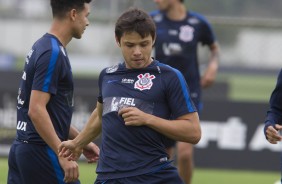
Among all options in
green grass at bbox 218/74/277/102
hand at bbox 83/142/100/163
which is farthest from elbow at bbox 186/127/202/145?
green grass at bbox 218/74/277/102

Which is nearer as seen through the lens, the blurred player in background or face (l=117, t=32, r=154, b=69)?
face (l=117, t=32, r=154, b=69)

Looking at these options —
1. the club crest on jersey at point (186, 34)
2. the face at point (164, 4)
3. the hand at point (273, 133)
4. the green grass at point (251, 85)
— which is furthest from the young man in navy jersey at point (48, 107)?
the green grass at point (251, 85)

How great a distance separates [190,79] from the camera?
1067 cm

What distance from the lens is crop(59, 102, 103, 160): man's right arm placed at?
622cm

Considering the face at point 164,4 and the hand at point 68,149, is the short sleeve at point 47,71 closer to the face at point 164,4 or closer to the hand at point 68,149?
the hand at point 68,149

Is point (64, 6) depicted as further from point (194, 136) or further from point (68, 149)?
point (194, 136)

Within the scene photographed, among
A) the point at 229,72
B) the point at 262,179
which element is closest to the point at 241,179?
the point at 262,179

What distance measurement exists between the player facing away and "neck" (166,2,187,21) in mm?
4975

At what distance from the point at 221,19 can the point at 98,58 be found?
20.5ft

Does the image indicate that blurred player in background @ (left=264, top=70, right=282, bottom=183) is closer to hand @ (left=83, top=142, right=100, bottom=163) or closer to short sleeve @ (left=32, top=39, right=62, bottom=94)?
hand @ (left=83, top=142, right=100, bottom=163)

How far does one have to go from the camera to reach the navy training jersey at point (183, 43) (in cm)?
1068

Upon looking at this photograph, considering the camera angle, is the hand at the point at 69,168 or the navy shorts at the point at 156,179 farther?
the hand at the point at 69,168

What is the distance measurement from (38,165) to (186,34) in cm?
468

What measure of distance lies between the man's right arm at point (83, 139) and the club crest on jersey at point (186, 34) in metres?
4.68
